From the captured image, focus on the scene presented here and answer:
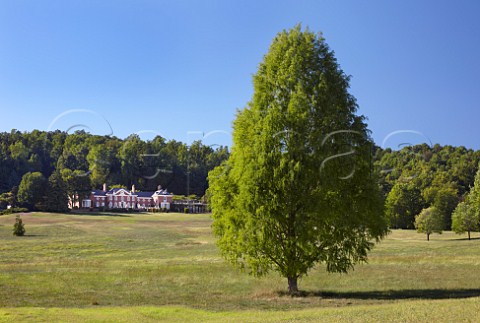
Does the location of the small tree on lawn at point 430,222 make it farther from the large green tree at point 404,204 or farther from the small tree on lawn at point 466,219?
the large green tree at point 404,204

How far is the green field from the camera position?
2411 centimetres

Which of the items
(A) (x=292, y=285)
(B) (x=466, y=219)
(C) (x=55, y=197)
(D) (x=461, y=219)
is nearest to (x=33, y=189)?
(C) (x=55, y=197)

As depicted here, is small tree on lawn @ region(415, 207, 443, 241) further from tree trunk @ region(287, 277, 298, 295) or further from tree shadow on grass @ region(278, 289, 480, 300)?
tree trunk @ region(287, 277, 298, 295)

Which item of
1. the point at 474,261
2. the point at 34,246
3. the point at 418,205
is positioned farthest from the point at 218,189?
the point at 418,205

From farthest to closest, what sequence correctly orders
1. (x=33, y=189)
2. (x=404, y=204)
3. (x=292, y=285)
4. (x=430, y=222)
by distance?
(x=33, y=189) < (x=404, y=204) < (x=430, y=222) < (x=292, y=285)

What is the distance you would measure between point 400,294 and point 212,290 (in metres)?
12.2

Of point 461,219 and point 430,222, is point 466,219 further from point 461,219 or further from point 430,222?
point 430,222

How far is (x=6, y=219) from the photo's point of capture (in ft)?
433

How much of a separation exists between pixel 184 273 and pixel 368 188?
1912 centimetres

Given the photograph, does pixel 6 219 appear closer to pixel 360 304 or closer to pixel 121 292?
pixel 121 292

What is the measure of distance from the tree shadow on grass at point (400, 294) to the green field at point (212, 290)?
0.19ft

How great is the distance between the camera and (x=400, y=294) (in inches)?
1258

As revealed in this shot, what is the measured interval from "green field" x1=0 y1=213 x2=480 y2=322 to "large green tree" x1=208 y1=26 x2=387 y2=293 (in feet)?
10.6

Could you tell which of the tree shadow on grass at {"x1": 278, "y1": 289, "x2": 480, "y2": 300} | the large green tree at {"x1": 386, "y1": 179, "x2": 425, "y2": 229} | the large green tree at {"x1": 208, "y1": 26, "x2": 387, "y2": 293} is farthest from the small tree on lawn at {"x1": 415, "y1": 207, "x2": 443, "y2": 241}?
the large green tree at {"x1": 208, "y1": 26, "x2": 387, "y2": 293}
